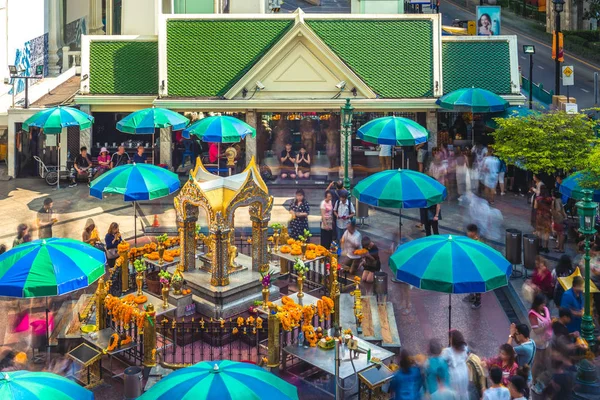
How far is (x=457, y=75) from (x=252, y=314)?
17.5 m

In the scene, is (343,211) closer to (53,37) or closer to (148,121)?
(148,121)

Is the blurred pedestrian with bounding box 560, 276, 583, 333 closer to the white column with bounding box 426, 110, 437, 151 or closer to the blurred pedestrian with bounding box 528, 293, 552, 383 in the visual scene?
the blurred pedestrian with bounding box 528, 293, 552, 383

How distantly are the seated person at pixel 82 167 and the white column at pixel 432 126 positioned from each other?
11997mm

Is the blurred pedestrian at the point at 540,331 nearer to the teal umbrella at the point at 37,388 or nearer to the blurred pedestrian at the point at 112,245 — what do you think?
the teal umbrella at the point at 37,388

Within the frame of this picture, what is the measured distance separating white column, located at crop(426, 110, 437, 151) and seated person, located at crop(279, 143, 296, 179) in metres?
4.94

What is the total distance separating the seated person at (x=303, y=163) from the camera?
1209 inches

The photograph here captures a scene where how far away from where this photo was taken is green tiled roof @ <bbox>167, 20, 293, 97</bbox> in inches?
1224

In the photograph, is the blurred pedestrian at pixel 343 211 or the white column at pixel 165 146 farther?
the white column at pixel 165 146

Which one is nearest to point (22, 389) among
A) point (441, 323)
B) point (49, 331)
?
point (49, 331)

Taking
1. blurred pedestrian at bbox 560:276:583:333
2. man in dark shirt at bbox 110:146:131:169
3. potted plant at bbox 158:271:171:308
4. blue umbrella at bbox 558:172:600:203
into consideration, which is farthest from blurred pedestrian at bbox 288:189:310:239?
man in dark shirt at bbox 110:146:131:169

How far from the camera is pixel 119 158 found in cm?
3091

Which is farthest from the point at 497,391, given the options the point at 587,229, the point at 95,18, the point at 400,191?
the point at 95,18

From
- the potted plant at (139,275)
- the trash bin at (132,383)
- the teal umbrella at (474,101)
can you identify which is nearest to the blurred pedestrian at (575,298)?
the trash bin at (132,383)

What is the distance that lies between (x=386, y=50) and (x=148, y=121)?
957 centimetres
